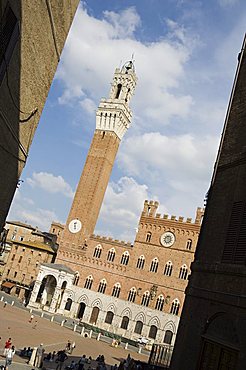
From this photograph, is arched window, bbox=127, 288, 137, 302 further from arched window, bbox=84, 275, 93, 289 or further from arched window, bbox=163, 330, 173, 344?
arched window, bbox=163, 330, 173, 344

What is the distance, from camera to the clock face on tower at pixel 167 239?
4341cm

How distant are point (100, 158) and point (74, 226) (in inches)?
412

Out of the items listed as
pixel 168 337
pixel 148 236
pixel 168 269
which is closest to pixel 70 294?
pixel 148 236

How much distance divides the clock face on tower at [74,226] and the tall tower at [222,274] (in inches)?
1610

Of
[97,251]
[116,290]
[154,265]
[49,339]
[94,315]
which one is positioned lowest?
[49,339]

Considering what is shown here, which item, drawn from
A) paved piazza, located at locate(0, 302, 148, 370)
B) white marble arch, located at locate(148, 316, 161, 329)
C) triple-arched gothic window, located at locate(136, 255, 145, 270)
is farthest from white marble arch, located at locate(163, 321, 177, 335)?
paved piazza, located at locate(0, 302, 148, 370)

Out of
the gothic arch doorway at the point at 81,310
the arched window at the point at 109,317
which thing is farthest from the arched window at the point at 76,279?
the arched window at the point at 109,317

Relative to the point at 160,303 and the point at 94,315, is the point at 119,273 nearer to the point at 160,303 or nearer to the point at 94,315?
the point at 94,315

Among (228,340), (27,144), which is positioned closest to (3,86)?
(27,144)

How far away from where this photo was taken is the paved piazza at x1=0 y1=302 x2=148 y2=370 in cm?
2447

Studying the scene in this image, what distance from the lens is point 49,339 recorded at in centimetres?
2777

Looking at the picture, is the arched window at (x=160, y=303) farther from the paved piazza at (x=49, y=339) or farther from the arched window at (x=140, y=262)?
the paved piazza at (x=49, y=339)

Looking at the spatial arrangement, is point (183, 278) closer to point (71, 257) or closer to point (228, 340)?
point (71, 257)

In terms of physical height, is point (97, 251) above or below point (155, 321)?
above
